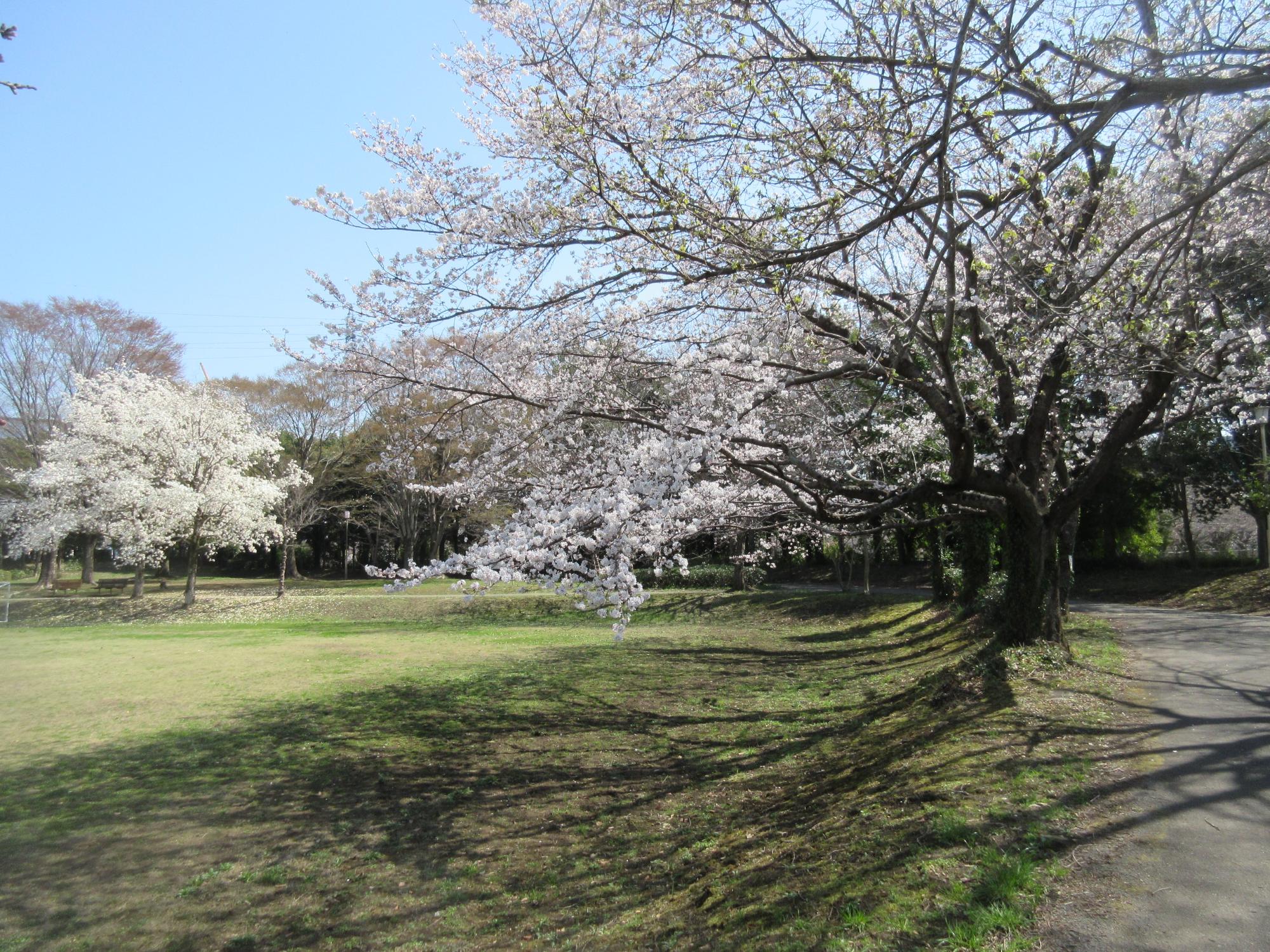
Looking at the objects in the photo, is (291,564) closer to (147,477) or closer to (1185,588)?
(147,477)

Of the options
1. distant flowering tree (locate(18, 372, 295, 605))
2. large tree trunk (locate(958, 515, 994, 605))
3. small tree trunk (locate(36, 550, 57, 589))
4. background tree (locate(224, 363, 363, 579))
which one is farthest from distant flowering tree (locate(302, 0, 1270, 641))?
small tree trunk (locate(36, 550, 57, 589))

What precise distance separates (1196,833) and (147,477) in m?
26.5

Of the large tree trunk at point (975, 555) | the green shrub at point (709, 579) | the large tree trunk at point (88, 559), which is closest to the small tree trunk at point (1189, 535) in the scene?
the large tree trunk at point (975, 555)

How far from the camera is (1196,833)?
3.94 meters

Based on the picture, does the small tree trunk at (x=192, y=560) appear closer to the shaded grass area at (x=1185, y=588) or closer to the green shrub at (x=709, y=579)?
the green shrub at (x=709, y=579)

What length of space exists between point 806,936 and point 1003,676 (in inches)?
212

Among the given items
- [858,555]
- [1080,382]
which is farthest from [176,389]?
[1080,382]

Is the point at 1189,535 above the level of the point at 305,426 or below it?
below

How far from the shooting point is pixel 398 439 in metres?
12.0

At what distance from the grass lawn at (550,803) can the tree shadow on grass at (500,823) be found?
27mm

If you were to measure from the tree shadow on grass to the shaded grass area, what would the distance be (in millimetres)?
10368

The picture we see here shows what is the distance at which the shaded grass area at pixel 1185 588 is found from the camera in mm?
16047

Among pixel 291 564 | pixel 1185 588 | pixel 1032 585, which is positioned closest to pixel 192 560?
pixel 291 564

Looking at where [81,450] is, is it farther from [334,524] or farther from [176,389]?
[334,524]
